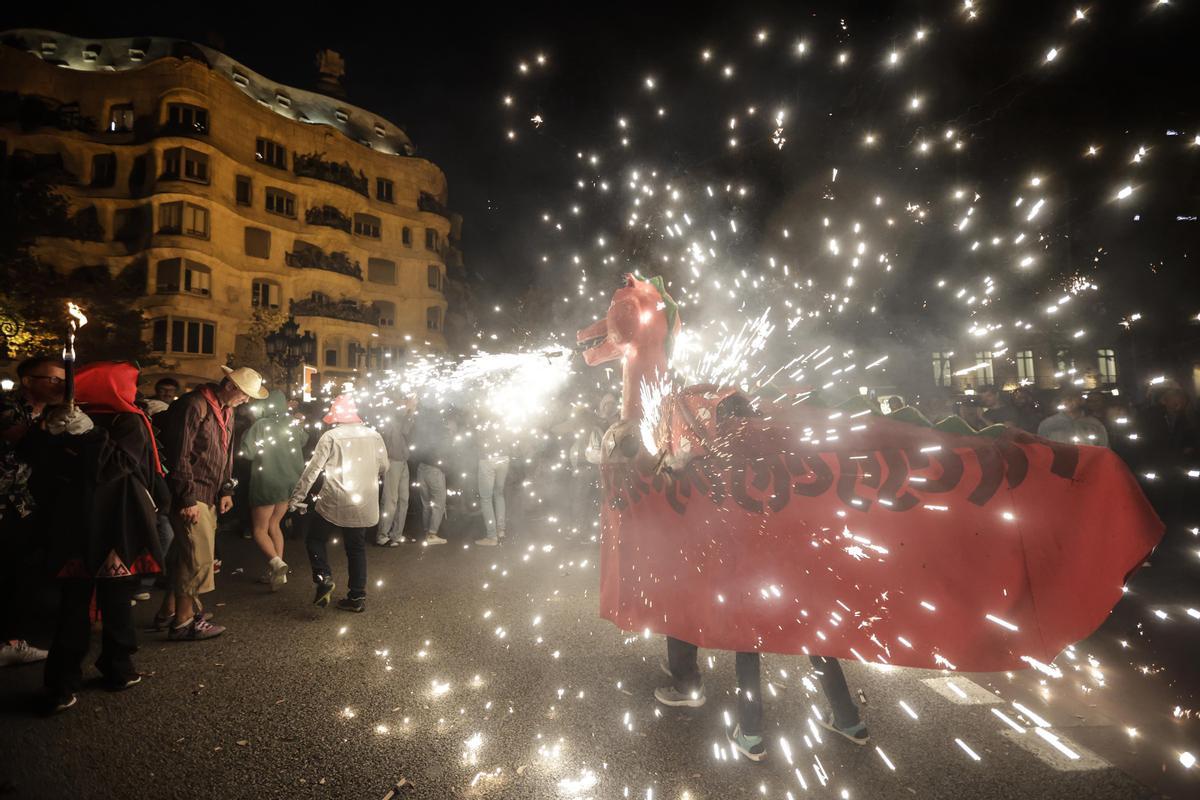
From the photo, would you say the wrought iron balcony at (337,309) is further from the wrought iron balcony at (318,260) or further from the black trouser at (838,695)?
the black trouser at (838,695)

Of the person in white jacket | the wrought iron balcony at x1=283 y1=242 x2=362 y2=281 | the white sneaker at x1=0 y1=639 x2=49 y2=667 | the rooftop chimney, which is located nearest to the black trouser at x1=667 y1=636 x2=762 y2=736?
the person in white jacket

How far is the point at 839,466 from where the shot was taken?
9.91 feet

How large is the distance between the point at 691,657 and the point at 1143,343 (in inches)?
606

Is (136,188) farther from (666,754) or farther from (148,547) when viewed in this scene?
(666,754)

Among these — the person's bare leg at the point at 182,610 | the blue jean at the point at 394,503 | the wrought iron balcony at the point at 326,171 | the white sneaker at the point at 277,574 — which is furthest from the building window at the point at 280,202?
the person's bare leg at the point at 182,610

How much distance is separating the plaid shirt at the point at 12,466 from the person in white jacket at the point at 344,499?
77.9 inches

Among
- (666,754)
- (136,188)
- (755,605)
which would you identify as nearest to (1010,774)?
(755,605)

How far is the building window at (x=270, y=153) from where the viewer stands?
33.4 m

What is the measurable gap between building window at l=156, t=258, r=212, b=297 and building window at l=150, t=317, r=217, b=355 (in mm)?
1576

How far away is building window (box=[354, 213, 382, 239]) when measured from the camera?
123 ft

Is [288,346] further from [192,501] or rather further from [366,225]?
[366,225]

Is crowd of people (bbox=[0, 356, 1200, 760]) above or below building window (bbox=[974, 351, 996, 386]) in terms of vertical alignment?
below

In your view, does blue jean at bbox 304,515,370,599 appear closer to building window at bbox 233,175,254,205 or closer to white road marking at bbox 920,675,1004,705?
white road marking at bbox 920,675,1004,705

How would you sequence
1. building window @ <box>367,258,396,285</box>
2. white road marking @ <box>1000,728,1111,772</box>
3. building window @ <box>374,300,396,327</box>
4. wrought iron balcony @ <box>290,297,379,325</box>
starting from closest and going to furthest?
white road marking @ <box>1000,728,1111,772</box>
wrought iron balcony @ <box>290,297,379,325</box>
building window @ <box>374,300,396,327</box>
building window @ <box>367,258,396,285</box>
